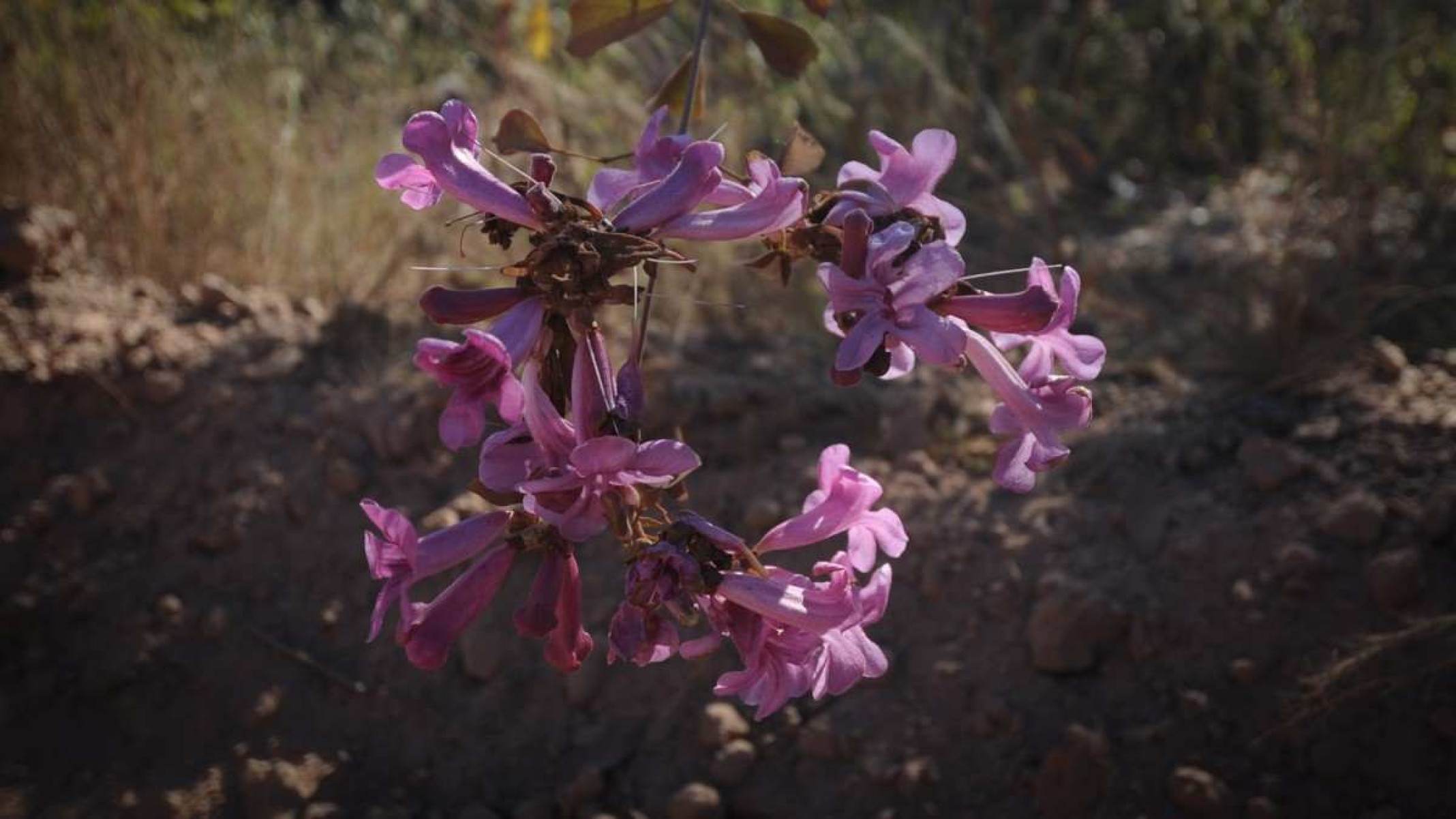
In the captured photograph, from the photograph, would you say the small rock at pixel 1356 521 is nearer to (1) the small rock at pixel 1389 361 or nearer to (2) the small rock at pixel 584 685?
(1) the small rock at pixel 1389 361

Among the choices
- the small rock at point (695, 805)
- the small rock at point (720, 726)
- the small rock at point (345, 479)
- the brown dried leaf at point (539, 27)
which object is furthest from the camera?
the brown dried leaf at point (539, 27)

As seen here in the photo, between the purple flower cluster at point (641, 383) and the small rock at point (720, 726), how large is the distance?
1167 mm

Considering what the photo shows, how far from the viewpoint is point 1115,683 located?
2662 millimetres

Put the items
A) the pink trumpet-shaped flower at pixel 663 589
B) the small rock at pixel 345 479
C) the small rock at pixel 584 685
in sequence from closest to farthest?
the pink trumpet-shaped flower at pixel 663 589 → the small rock at pixel 584 685 → the small rock at pixel 345 479

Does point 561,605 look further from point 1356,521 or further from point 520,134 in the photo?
point 1356,521

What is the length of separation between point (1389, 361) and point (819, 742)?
5.35ft

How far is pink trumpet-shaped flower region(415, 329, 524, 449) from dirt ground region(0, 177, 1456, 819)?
1460 millimetres

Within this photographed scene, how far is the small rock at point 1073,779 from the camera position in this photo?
2469 mm

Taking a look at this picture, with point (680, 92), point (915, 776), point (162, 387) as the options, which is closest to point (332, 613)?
point (162, 387)

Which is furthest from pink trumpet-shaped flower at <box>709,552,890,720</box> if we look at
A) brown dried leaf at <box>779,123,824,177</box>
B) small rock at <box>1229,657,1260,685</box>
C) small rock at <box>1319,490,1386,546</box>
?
small rock at <box>1319,490,1386,546</box>

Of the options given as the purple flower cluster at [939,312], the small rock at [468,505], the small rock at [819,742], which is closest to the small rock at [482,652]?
the small rock at [468,505]

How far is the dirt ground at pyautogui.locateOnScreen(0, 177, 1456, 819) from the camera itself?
254 cm

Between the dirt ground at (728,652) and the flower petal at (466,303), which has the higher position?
the flower petal at (466,303)

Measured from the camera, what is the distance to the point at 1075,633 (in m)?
2.68
